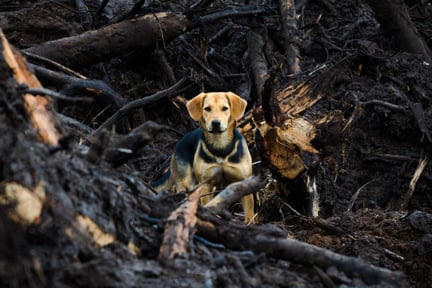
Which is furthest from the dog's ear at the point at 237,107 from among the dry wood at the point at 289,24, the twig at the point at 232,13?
the dry wood at the point at 289,24

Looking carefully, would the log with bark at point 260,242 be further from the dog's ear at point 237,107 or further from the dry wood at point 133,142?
the dog's ear at point 237,107

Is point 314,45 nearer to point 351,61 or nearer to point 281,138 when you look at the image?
point 351,61

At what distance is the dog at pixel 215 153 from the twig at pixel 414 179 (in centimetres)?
232

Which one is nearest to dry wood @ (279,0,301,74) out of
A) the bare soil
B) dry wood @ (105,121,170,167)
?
the bare soil

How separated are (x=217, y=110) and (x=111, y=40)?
2351 mm

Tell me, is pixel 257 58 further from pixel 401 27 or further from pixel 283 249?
pixel 283 249

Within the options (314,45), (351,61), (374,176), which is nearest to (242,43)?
(314,45)

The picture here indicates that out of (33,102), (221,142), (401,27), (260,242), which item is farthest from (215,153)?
(401,27)

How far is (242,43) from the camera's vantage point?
11.3m

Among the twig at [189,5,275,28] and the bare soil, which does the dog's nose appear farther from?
the twig at [189,5,275,28]

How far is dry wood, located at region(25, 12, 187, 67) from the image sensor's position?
8.64 meters

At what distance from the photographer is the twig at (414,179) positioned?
8.80 m

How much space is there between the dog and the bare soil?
1.36ft

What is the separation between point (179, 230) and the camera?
3.83m
